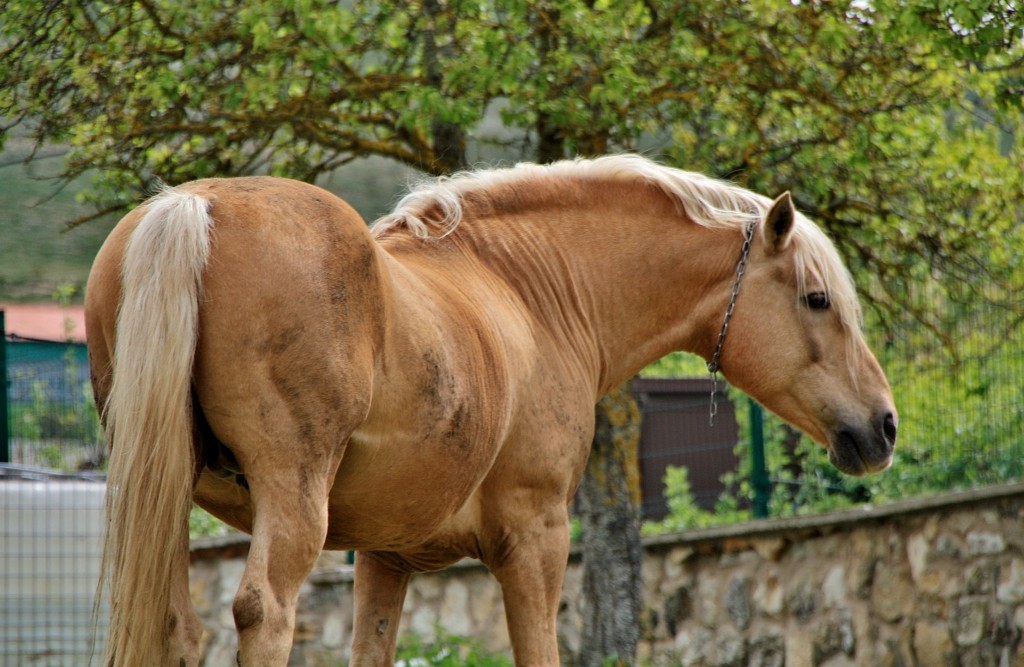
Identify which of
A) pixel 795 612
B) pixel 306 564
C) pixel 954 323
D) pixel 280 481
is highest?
pixel 954 323

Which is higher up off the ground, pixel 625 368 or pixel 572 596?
pixel 625 368

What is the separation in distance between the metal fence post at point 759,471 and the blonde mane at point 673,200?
11.6ft

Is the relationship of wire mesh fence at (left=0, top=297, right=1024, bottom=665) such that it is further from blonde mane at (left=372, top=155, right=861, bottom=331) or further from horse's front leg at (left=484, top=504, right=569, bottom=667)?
horse's front leg at (left=484, top=504, right=569, bottom=667)

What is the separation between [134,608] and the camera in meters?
2.62

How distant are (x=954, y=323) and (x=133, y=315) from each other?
5591 millimetres

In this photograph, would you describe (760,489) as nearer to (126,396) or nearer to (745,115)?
(745,115)

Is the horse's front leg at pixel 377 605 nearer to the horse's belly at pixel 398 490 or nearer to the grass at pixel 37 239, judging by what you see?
the horse's belly at pixel 398 490

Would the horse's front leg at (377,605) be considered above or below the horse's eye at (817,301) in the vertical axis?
below

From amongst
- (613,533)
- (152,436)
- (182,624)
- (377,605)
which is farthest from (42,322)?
(152,436)

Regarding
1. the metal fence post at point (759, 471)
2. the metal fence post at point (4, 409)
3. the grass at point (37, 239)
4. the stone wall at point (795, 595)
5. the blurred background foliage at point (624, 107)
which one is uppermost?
the blurred background foliage at point (624, 107)

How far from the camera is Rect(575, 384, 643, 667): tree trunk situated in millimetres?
6262

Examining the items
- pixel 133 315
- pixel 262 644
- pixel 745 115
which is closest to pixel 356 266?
pixel 133 315

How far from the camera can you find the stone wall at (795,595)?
6332 millimetres

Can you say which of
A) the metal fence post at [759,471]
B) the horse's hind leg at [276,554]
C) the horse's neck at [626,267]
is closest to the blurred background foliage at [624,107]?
the metal fence post at [759,471]
